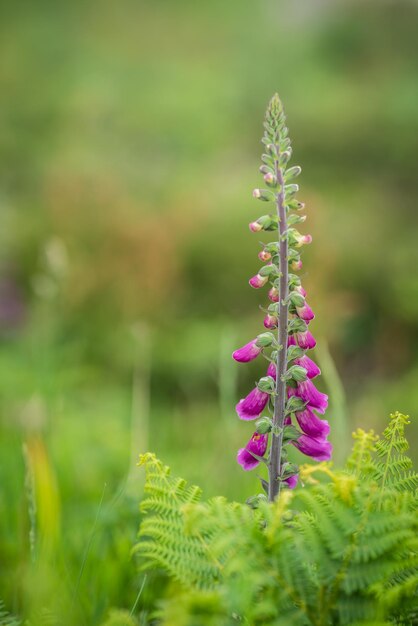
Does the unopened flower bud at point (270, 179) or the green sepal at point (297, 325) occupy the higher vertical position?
the unopened flower bud at point (270, 179)

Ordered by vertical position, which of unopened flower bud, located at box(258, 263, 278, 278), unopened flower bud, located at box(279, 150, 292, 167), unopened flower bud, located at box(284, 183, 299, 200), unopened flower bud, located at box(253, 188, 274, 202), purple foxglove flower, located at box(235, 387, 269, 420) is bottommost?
purple foxglove flower, located at box(235, 387, 269, 420)

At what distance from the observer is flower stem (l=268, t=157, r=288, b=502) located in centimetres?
144

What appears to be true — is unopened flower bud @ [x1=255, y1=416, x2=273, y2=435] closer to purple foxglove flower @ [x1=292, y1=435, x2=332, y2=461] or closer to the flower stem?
the flower stem

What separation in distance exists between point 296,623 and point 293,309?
0.68 metres

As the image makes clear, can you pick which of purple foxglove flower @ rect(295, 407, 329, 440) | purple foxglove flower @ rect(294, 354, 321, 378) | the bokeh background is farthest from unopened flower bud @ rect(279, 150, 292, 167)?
the bokeh background

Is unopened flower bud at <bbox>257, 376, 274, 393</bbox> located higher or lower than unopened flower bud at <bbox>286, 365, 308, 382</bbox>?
lower

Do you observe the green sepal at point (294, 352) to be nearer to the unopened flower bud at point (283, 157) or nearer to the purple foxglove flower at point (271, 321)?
the purple foxglove flower at point (271, 321)

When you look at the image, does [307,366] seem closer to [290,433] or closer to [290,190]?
[290,433]

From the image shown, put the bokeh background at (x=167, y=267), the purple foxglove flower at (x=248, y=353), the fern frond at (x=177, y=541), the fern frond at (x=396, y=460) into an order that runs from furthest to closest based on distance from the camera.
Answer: the bokeh background at (x=167, y=267) < the purple foxglove flower at (x=248, y=353) < the fern frond at (x=396, y=460) < the fern frond at (x=177, y=541)

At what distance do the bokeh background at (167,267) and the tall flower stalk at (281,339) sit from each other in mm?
555

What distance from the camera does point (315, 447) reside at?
153 cm

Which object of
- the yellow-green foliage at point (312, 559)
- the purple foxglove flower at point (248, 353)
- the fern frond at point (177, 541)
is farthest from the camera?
the purple foxglove flower at point (248, 353)

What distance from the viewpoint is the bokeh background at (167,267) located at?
2531 millimetres

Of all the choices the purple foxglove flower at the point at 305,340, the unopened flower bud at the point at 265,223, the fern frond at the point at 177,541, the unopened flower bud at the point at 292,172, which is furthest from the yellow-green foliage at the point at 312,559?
the unopened flower bud at the point at 292,172
